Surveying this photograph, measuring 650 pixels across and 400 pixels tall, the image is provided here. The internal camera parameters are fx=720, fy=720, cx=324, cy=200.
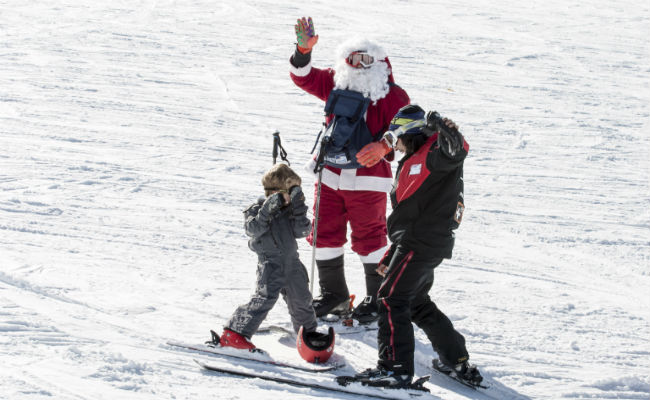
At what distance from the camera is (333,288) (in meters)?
5.04

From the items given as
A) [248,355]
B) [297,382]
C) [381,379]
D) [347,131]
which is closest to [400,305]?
[381,379]

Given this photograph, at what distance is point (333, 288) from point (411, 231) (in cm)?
132

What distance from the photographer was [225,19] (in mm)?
17609

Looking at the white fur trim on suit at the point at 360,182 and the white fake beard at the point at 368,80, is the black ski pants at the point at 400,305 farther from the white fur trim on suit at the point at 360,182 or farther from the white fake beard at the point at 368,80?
the white fake beard at the point at 368,80

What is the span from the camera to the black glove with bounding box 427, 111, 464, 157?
3.54m

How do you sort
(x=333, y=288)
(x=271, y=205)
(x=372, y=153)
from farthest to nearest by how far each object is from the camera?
(x=333, y=288) → (x=372, y=153) → (x=271, y=205)

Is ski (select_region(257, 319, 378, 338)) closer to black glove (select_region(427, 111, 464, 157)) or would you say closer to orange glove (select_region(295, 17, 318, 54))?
black glove (select_region(427, 111, 464, 157))

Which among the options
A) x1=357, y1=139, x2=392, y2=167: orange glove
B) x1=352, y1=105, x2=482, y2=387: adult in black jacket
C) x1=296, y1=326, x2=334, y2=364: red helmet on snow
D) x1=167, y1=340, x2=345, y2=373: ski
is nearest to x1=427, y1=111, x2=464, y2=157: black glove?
x1=352, y1=105, x2=482, y2=387: adult in black jacket

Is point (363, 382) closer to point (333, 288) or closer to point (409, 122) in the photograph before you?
point (333, 288)

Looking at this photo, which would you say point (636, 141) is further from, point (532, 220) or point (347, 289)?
point (347, 289)

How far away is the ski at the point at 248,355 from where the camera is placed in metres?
4.13

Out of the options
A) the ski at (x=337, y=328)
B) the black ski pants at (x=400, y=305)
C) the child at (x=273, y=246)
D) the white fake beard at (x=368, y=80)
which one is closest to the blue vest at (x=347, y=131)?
the white fake beard at (x=368, y=80)

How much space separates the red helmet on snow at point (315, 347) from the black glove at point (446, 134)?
135cm

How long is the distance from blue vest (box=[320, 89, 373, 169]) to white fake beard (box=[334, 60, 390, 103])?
0.06 m
